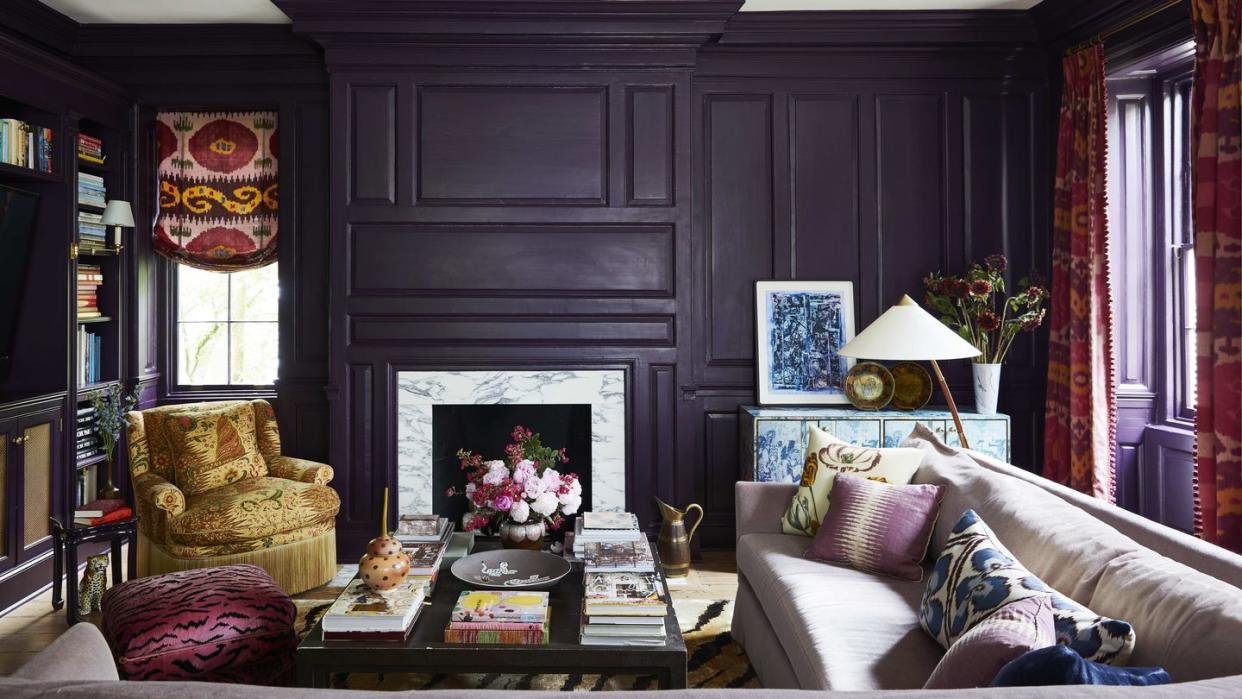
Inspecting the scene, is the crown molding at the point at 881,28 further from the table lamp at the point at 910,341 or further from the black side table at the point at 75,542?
the black side table at the point at 75,542

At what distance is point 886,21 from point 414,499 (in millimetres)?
3463

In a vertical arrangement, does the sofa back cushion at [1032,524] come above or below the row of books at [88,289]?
below

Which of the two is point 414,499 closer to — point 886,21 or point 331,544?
point 331,544

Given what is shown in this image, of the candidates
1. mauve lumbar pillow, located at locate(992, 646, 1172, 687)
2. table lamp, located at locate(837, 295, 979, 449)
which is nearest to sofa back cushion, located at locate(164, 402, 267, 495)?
table lamp, located at locate(837, 295, 979, 449)

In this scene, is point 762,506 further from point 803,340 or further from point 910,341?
point 803,340

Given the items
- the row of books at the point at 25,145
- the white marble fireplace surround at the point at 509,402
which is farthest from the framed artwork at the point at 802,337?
the row of books at the point at 25,145

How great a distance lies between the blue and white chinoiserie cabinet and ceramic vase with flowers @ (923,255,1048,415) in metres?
0.17

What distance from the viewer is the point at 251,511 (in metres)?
3.46

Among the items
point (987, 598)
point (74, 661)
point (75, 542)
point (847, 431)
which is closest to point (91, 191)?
point (75, 542)

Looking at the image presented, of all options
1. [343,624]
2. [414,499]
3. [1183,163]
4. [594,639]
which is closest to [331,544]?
[414,499]

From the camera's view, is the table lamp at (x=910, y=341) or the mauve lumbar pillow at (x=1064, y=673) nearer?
the mauve lumbar pillow at (x=1064, y=673)

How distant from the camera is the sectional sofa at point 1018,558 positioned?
1432mm

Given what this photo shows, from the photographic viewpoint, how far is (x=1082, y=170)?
397cm

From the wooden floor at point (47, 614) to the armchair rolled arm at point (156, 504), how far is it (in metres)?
0.39
